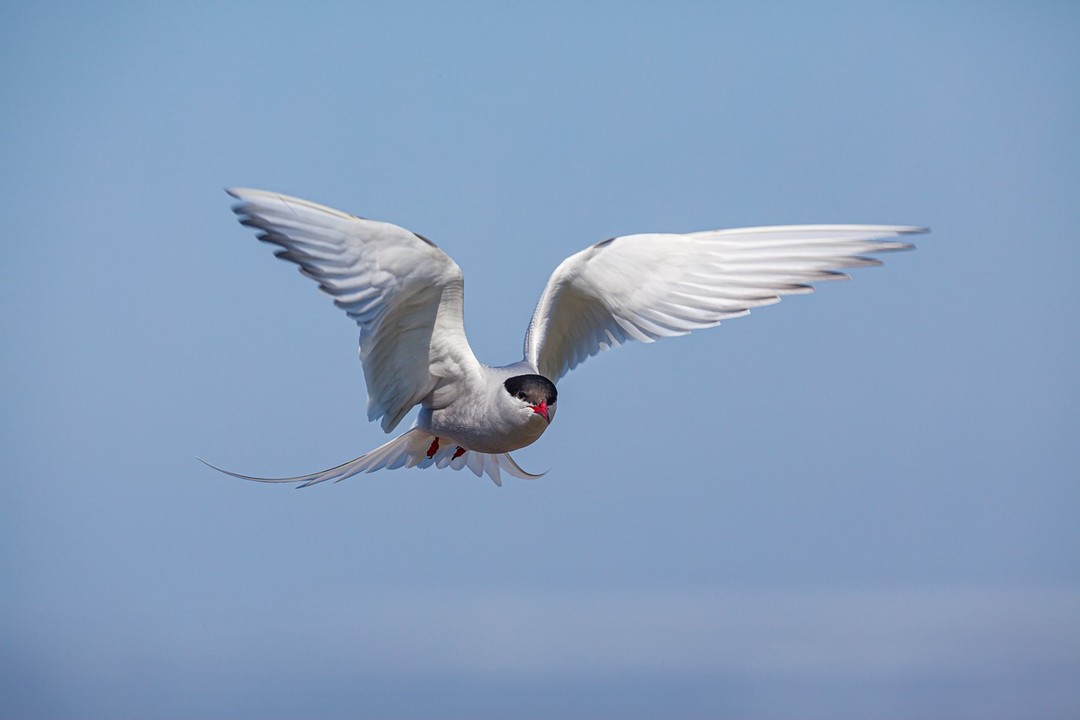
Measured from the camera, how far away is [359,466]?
8195mm

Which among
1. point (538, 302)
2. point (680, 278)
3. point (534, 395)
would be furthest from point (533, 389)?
point (680, 278)

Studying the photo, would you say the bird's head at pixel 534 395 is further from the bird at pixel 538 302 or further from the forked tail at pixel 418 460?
the forked tail at pixel 418 460

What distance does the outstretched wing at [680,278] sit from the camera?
21.4ft

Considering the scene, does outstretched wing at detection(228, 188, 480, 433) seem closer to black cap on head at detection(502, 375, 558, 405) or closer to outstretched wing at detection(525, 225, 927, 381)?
black cap on head at detection(502, 375, 558, 405)

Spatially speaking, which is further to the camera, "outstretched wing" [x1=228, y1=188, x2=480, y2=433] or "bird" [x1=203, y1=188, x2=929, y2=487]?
"bird" [x1=203, y1=188, x2=929, y2=487]

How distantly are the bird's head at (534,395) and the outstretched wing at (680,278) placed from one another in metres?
0.68

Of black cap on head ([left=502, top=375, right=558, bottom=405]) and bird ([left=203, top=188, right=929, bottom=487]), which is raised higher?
bird ([left=203, top=188, right=929, bottom=487])

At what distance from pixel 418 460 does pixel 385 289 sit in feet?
Result: 7.66

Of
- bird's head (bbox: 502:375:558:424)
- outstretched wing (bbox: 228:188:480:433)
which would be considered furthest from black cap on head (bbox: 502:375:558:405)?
outstretched wing (bbox: 228:188:480:433)

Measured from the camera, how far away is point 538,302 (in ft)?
24.3

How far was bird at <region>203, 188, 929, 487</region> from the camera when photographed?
5.99 metres

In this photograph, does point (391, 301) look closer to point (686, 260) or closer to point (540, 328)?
point (540, 328)

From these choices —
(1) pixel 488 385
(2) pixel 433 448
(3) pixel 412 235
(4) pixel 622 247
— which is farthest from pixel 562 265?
(2) pixel 433 448

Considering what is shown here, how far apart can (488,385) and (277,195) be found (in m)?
1.85
